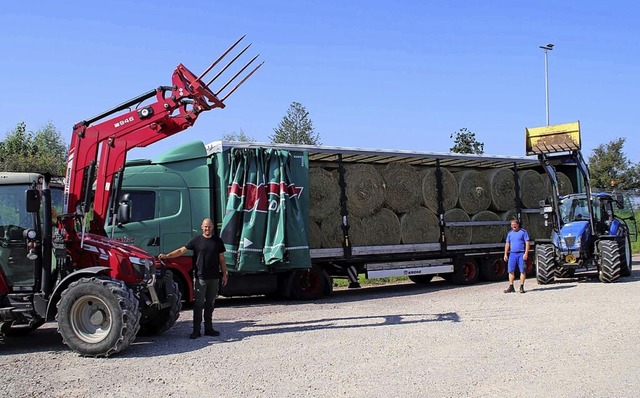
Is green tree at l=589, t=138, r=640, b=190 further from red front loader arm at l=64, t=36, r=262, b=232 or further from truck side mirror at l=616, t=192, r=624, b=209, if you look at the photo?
red front loader arm at l=64, t=36, r=262, b=232

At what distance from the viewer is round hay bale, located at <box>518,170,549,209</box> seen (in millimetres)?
16484

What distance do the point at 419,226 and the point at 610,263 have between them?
4.23 m

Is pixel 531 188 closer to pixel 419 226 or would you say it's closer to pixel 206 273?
pixel 419 226

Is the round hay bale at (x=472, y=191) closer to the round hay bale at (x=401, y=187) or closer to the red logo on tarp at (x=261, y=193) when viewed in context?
the round hay bale at (x=401, y=187)

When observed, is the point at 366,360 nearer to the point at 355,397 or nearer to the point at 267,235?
the point at 355,397

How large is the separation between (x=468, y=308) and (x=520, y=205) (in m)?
6.33

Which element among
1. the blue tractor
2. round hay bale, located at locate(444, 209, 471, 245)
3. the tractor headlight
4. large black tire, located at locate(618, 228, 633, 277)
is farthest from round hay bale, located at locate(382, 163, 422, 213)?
the tractor headlight

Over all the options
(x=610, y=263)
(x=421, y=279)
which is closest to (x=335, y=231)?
(x=421, y=279)

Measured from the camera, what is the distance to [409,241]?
47.0 feet

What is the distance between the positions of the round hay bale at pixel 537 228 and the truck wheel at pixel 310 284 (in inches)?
239

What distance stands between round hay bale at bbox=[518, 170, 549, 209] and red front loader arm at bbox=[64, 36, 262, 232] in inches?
398

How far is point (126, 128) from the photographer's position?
864 centimetres

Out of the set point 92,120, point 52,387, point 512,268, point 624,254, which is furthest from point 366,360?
point 624,254

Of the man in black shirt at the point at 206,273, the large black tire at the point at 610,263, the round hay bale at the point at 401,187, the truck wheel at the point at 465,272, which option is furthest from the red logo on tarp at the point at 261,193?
the large black tire at the point at 610,263
